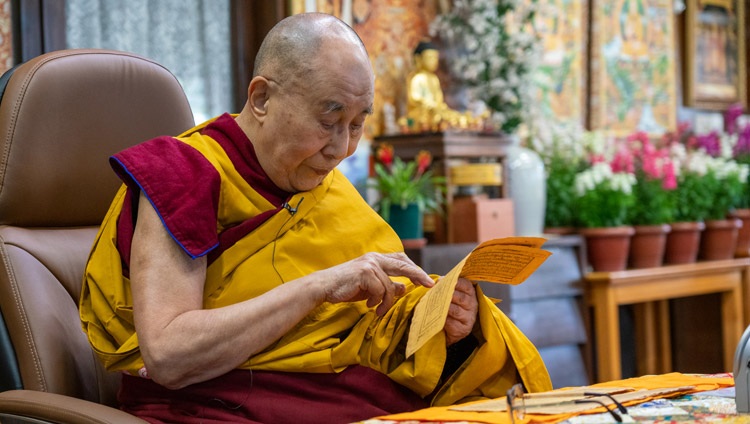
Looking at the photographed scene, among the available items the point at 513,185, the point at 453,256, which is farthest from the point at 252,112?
the point at 513,185

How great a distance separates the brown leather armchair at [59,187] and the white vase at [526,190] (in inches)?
83.2

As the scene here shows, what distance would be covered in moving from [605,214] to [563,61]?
3.26 ft

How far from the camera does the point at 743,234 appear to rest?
461 centimetres

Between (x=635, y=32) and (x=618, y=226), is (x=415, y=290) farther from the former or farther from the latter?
(x=635, y=32)

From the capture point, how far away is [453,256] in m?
3.13

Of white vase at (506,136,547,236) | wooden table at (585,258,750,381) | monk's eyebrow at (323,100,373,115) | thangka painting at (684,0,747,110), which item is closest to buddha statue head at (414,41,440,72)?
white vase at (506,136,547,236)

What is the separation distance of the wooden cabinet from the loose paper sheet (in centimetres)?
205

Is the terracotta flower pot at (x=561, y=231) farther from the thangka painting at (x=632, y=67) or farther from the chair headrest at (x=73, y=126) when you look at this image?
the chair headrest at (x=73, y=126)

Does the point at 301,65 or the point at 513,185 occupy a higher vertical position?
the point at 301,65

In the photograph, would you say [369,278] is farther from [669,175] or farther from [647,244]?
[669,175]

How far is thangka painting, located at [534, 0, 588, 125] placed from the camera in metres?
4.49

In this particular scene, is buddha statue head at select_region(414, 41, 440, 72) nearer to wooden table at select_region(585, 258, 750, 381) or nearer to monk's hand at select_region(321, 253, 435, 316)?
wooden table at select_region(585, 258, 750, 381)

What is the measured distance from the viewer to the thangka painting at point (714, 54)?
5211 mm

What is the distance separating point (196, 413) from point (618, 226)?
2868 millimetres
